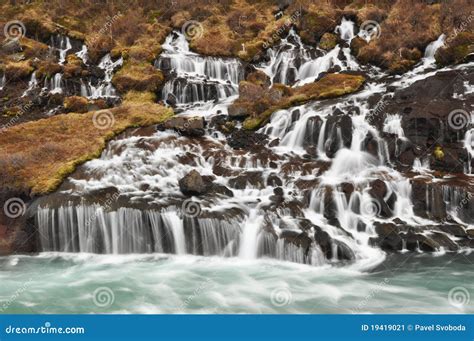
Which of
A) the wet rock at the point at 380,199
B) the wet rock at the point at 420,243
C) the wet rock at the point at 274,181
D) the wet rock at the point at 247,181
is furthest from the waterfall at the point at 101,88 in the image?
the wet rock at the point at 420,243

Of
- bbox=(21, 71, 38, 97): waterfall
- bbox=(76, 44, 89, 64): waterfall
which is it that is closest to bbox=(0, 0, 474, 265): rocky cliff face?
bbox=(21, 71, 38, 97): waterfall

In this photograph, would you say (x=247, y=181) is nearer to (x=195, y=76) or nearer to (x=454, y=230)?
(x=454, y=230)

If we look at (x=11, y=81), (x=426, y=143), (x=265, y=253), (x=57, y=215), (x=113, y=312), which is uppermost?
(x=11, y=81)

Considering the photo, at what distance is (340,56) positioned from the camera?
97.1 feet

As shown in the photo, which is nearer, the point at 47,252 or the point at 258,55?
the point at 47,252

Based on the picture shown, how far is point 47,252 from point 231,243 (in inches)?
245

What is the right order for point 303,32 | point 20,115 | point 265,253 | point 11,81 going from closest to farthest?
point 265,253
point 20,115
point 11,81
point 303,32

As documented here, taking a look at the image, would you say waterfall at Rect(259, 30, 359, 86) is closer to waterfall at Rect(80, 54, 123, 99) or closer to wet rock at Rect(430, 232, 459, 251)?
waterfall at Rect(80, 54, 123, 99)

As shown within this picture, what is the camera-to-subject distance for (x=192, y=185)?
16.3 m

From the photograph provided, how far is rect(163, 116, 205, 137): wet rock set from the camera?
2117 cm

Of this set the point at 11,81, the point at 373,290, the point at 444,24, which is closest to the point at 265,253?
the point at 373,290

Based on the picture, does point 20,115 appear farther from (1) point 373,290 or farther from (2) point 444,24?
(2) point 444,24

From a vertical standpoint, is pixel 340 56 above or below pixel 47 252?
above

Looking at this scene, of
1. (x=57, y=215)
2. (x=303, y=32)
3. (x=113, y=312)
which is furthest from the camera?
(x=303, y=32)
